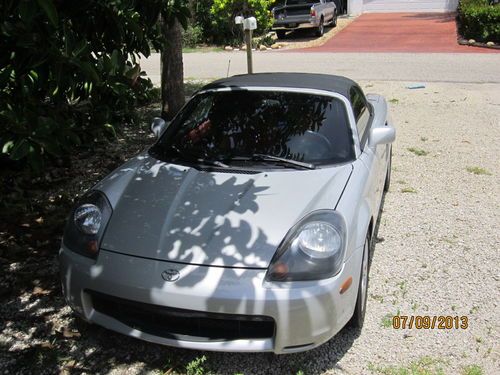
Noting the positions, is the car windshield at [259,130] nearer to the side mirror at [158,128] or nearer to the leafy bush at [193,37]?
the side mirror at [158,128]

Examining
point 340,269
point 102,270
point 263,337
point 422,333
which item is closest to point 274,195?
point 340,269

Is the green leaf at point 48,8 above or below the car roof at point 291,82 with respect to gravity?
above

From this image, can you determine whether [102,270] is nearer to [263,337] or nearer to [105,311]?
[105,311]

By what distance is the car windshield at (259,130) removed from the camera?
136 inches

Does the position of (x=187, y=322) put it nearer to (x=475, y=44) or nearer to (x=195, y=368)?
(x=195, y=368)

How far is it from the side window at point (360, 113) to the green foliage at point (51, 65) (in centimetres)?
166

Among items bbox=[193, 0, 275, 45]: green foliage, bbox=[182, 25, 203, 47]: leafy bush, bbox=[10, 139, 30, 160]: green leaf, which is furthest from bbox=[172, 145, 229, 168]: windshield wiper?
bbox=[182, 25, 203, 47]: leafy bush

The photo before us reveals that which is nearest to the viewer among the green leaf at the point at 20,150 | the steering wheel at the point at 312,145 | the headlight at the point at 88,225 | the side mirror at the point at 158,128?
the green leaf at the point at 20,150

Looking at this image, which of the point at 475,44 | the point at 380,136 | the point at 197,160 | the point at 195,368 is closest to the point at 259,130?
the point at 197,160

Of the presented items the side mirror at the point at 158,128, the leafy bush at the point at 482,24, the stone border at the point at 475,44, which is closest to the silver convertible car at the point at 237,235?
the side mirror at the point at 158,128

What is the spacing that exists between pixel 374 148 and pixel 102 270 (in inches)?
86.1

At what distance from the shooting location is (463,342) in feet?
9.80

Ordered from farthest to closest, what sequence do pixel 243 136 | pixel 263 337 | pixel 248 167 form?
pixel 243 136 < pixel 248 167 < pixel 263 337
